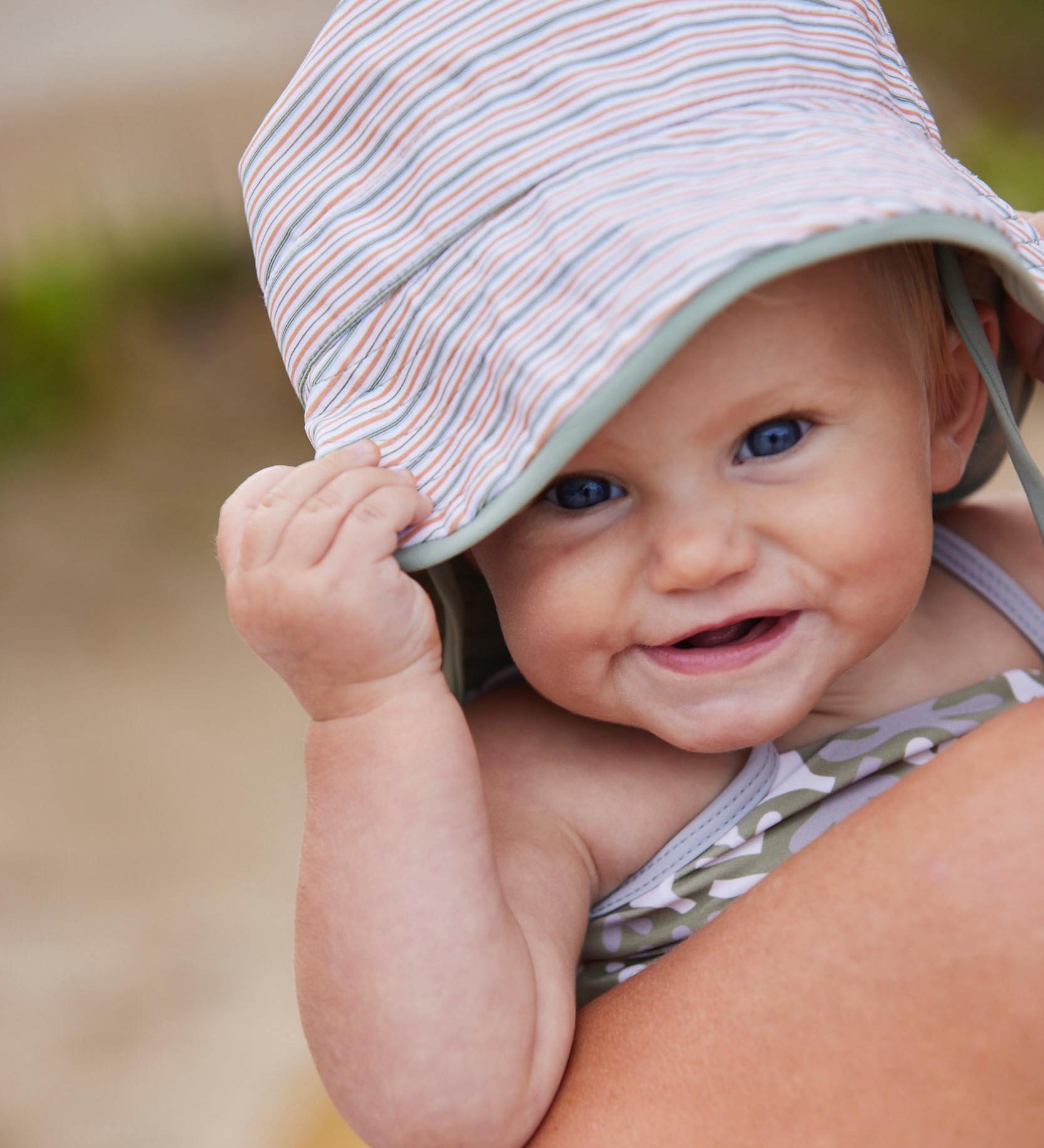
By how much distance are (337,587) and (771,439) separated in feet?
1.11

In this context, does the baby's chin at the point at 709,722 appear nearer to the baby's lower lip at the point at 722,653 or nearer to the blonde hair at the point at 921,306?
the baby's lower lip at the point at 722,653

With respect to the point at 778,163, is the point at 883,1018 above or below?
below

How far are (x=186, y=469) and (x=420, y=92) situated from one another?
3.01 m

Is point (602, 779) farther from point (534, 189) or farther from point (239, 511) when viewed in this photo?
point (534, 189)

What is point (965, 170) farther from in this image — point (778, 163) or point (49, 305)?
point (49, 305)

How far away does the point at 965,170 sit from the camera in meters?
1.02

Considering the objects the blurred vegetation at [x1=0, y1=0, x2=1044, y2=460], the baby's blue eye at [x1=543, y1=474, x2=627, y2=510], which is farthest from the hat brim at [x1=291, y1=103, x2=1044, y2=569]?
the blurred vegetation at [x1=0, y1=0, x2=1044, y2=460]

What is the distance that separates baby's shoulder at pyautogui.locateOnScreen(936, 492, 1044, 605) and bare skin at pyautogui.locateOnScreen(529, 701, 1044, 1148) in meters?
0.64

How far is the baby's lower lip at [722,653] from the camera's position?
1.00 metres

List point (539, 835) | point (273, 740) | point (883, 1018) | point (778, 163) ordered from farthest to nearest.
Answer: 1. point (273, 740)
2. point (539, 835)
3. point (778, 163)
4. point (883, 1018)

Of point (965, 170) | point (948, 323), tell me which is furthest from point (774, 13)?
point (948, 323)

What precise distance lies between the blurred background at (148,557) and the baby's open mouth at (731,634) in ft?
3.20

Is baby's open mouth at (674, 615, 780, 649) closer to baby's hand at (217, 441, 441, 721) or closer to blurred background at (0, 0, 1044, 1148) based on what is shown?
baby's hand at (217, 441, 441, 721)

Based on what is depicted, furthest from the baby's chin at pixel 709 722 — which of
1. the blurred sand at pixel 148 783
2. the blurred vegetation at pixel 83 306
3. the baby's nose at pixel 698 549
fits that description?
the blurred vegetation at pixel 83 306
